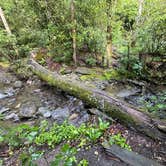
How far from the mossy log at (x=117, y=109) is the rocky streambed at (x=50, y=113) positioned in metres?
0.14

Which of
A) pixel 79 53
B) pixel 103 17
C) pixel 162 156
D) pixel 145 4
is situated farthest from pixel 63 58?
pixel 162 156

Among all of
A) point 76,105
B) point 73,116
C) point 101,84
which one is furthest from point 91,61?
point 73,116

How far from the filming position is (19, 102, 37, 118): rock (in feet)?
18.1

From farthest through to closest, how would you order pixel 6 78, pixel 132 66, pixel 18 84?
pixel 6 78
pixel 18 84
pixel 132 66

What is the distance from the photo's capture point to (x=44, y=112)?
18.3ft

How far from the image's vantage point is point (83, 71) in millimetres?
7961

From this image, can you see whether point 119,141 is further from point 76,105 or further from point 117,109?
point 76,105

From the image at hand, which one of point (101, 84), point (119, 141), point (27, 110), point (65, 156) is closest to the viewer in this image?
point (65, 156)

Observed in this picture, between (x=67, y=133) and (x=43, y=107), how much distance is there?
2.13 meters

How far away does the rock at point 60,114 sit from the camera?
507 cm

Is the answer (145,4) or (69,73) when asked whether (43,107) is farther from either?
(145,4)

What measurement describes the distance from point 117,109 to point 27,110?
111 inches

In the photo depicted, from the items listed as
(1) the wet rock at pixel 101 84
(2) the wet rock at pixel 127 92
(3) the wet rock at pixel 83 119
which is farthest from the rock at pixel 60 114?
(2) the wet rock at pixel 127 92

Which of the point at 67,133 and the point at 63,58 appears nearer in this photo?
the point at 67,133
